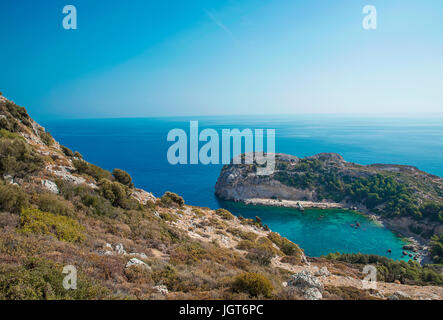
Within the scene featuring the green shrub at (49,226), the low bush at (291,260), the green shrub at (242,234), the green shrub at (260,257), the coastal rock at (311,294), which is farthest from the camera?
the green shrub at (242,234)

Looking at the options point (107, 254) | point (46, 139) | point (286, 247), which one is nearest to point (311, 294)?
point (107, 254)

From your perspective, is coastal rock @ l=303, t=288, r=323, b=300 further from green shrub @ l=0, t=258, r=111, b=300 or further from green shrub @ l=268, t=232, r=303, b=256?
green shrub @ l=268, t=232, r=303, b=256

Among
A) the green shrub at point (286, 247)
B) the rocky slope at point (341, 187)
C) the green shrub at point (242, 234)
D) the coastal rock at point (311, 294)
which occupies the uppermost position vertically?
the coastal rock at point (311, 294)

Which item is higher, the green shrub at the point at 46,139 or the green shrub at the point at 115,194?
the green shrub at the point at 46,139

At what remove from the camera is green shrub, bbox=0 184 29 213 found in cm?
794

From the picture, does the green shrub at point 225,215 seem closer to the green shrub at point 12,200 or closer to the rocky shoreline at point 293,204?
the green shrub at point 12,200

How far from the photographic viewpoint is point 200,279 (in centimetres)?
675

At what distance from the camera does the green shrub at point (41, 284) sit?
4199 millimetres

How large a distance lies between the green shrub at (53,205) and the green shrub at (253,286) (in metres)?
8.02

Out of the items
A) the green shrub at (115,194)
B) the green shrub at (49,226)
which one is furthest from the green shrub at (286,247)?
the green shrub at (49,226)

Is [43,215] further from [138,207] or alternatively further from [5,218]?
[138,207]
